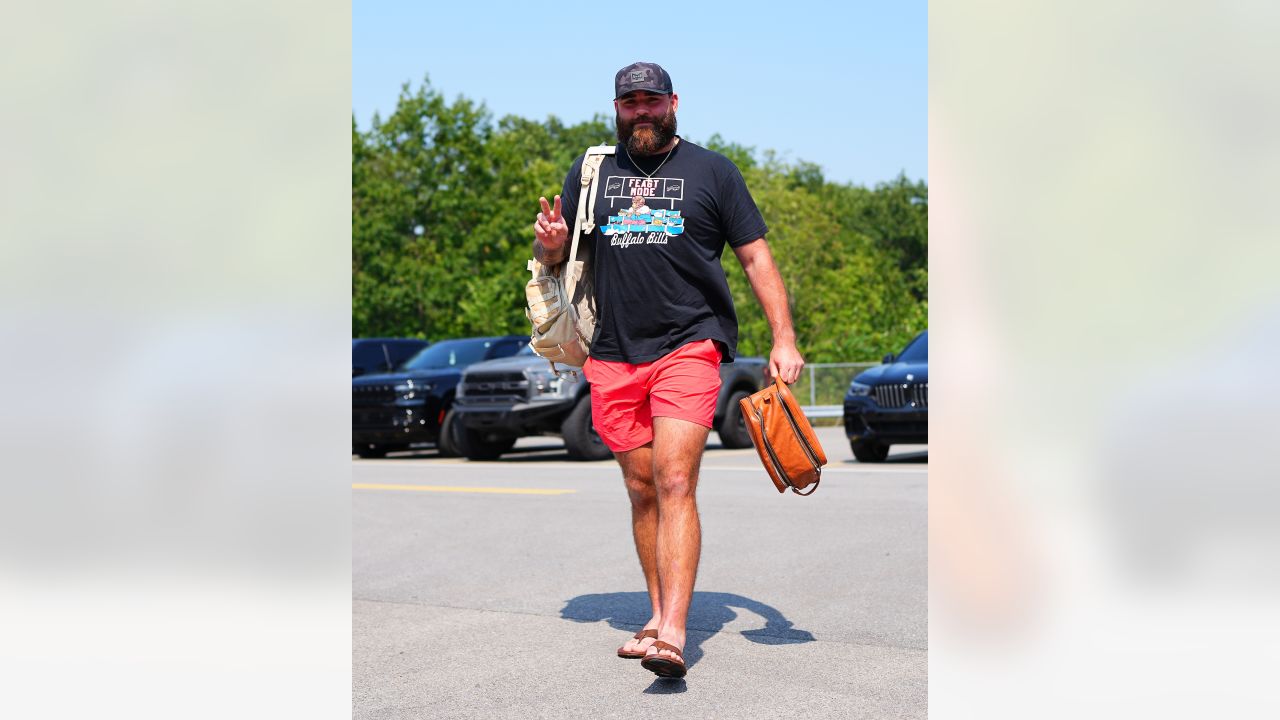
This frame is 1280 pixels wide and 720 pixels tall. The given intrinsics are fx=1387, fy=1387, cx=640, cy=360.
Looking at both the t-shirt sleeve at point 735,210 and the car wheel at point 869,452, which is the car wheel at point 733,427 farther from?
the t-shirt sleeve at point 735,210

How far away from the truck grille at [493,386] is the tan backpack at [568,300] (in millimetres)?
11091

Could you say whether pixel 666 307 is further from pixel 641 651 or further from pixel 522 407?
pixel 522 407

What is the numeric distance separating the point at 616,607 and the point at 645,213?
2.01 metres

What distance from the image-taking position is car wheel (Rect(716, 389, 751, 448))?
707 inches

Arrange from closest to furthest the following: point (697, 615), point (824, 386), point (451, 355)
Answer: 1. point (697, 615)
2. point (451, 355)
3. point (824, 386)

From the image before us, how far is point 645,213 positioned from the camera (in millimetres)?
5043

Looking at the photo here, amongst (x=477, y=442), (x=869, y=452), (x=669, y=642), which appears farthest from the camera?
(x=477, y=442)

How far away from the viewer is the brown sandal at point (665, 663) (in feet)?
14.9

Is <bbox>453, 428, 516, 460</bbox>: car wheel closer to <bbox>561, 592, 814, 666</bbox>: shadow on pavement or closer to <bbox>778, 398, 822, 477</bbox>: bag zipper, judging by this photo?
<bbox>561, 592, 814, 666</bbox>: shadow on pavement

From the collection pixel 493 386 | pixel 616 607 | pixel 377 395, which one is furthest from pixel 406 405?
pixel 616 607

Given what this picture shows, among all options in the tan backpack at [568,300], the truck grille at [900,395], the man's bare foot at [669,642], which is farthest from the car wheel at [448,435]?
the man's bare foot at [669,642]

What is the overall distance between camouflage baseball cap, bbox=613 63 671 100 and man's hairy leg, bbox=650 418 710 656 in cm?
119

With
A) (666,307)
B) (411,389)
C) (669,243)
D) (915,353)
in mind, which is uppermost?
(669,243)
